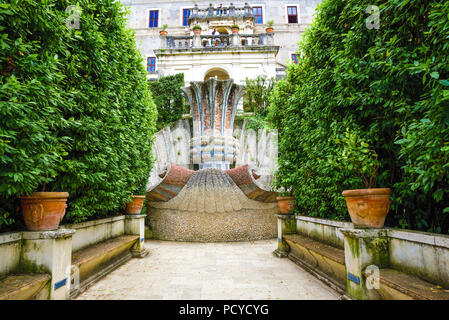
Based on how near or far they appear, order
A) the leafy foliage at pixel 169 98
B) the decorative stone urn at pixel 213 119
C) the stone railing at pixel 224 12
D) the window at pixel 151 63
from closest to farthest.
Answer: the decorative stone urn at pixel 213 119 → the leafy foliage at pixel 169 98 → the stone railing at pixel 224 12 → the window at pixel 151 63

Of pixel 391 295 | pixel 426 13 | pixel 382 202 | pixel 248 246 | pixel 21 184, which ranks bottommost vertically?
pixel 248 246

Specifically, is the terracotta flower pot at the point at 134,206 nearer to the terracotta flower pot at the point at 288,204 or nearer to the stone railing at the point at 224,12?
the terracotta flower pot at the point at 288,204

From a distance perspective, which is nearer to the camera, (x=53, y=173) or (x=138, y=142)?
(x=53, y=173)

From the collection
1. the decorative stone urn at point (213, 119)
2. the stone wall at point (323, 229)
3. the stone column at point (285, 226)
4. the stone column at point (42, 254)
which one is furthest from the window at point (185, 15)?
the stone column at point (42, 254)

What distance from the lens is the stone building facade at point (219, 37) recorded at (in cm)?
1586

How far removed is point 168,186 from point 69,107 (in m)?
4.07

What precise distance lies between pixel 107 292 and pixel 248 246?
3.53 metres

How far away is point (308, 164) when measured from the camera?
386 cm

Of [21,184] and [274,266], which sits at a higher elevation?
[21,184]

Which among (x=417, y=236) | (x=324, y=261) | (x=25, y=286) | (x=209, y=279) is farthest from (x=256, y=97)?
(x=25, y=286)

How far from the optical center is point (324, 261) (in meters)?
3.08

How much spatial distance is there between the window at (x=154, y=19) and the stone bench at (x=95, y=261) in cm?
2727

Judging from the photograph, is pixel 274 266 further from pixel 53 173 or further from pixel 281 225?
pixel 53 173
